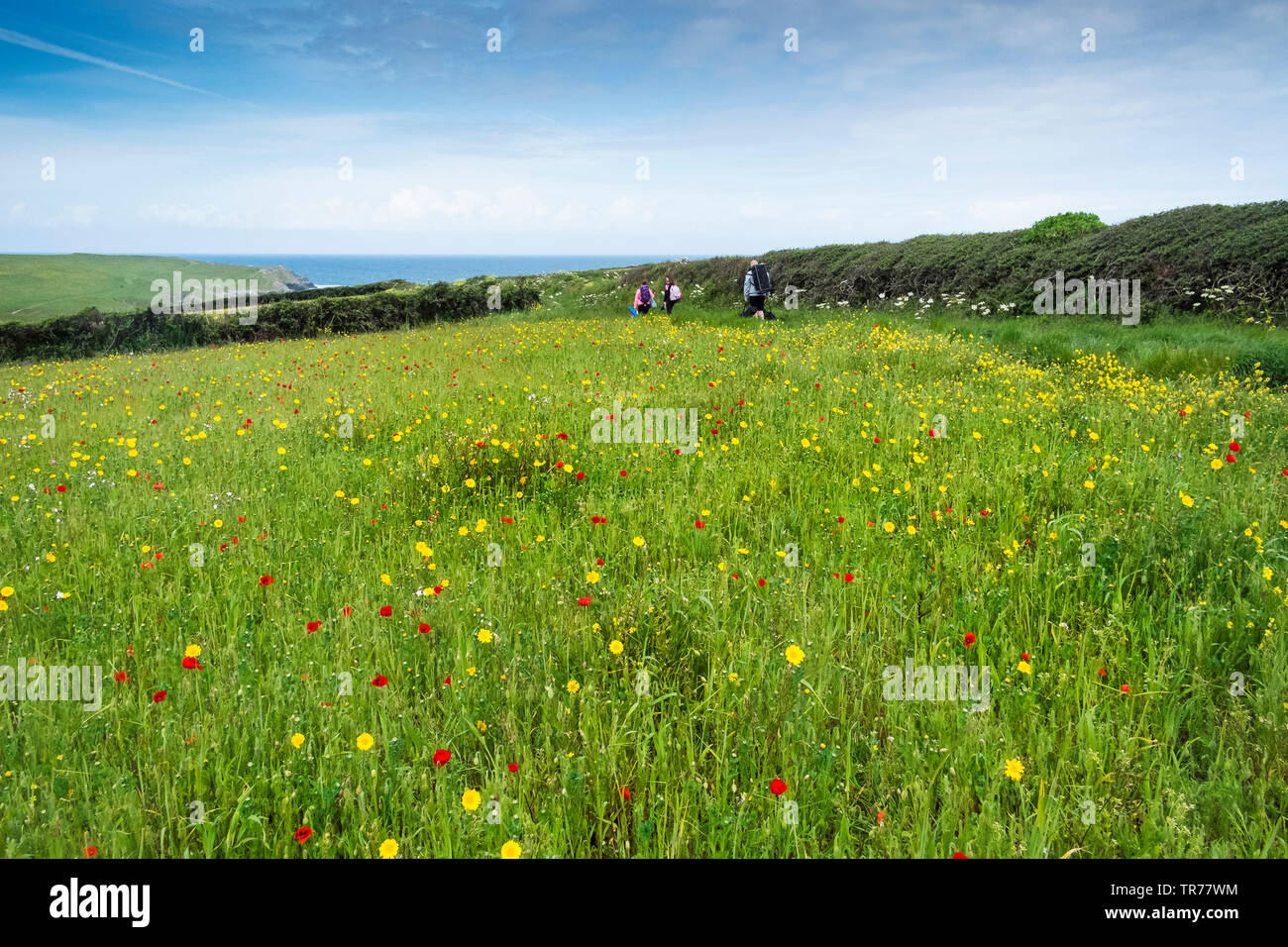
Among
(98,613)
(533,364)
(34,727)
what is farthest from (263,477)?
(533,364)

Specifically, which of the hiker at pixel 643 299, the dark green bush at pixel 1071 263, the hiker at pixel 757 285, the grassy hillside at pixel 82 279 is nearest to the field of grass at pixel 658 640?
the dark green bush at pixel 1071 263

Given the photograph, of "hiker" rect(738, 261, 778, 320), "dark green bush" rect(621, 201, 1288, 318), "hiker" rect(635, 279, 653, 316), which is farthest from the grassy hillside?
"hiker" rect(738, 261, 778, 320)

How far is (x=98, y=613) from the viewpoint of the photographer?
132 inches

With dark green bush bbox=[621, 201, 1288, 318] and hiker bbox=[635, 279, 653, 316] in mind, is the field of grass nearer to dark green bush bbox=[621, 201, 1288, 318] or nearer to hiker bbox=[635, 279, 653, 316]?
dark green bush bbox=[621, 201, 1288, 318]

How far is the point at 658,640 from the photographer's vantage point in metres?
2.93

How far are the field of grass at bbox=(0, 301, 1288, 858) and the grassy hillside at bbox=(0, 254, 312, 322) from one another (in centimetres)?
5954

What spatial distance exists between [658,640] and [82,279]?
94.9 m

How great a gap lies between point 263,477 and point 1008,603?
552 centimetres

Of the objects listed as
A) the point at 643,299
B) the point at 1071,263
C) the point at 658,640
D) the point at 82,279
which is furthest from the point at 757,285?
the point at 82,279

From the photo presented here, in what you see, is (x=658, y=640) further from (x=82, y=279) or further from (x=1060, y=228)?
(x=82, y=279)

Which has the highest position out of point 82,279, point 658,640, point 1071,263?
point 82,279

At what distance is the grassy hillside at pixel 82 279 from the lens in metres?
56.9

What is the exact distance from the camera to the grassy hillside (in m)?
56.9

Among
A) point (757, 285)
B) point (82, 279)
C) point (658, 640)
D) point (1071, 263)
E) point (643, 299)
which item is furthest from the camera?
point (82, 279)
